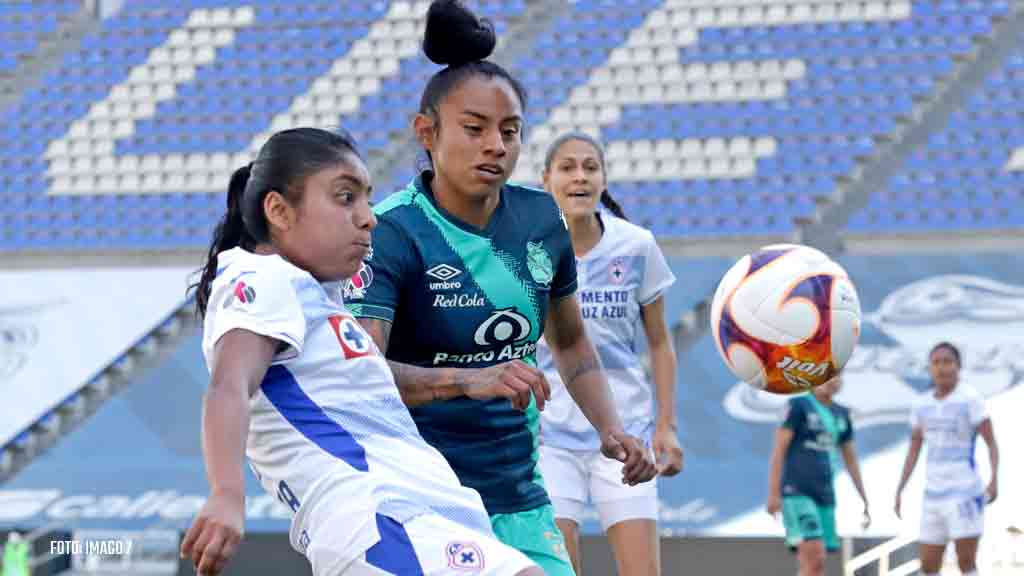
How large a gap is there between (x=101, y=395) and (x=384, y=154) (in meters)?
4.46

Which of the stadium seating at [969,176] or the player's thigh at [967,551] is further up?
the stadium seating at [969,176]

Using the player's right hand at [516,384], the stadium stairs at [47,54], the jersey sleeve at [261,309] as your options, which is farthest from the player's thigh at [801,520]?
the stadium stairs at [47,54]

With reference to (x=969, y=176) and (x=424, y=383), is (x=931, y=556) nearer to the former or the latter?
(x=969, y=176)

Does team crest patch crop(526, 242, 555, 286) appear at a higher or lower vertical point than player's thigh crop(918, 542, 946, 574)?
higher

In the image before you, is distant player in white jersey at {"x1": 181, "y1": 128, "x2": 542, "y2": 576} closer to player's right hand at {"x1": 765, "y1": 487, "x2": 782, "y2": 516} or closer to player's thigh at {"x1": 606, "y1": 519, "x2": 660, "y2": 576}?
player's thigh at {"x1": 606, "y1": 519, "x2": 660, "y2": 576}

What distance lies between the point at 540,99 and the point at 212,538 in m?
16.7

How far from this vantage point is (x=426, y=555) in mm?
2953

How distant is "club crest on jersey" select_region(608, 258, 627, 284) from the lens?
20.2 ft

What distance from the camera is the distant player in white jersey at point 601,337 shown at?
591cm

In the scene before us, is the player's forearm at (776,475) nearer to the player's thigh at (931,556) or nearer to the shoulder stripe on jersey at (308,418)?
the player's thigh at (931,556)

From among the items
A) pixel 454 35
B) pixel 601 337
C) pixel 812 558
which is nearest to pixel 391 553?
pixel 454 35

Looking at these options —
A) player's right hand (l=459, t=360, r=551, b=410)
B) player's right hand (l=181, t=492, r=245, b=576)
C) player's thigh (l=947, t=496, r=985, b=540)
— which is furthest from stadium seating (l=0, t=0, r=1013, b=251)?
player's right hand (l=181, t=492, r=245, b=576)

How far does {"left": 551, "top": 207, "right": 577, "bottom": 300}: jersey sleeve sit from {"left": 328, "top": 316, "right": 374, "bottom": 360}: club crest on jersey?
107cm

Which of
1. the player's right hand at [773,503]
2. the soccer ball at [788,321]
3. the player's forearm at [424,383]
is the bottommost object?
the player's right hand at [773,503]
